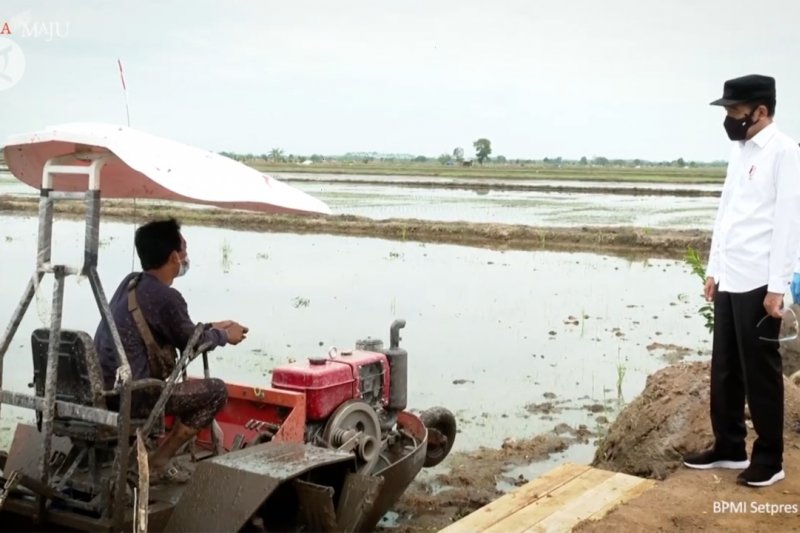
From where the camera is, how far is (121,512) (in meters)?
3.32

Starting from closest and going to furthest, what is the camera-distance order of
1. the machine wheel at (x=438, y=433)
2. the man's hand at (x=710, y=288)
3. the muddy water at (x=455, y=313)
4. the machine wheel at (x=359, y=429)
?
the man's hand at (x=710, y=288) → the machine wheel at (x=359, y=429) → the machine wheel at (x=438, y=433) → the muddy water at (x=455, y=313)

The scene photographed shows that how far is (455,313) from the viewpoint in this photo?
10.8 meters

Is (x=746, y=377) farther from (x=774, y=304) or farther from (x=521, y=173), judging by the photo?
(x=521, y=173)

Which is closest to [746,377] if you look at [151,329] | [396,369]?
[396,369]

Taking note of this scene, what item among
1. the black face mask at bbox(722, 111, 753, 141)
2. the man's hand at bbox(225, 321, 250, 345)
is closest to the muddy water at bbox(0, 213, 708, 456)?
the man's hand at bbox(225, 321, 250, 345)

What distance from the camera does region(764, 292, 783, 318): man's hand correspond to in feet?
12.9

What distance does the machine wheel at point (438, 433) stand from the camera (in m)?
5.76

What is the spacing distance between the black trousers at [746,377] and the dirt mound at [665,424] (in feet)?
1.91

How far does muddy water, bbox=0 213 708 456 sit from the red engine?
1303mm

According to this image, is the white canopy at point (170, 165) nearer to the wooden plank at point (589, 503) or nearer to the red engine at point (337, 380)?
the red engine at point (337, 380)

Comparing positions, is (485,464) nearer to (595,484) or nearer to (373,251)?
(595,484)

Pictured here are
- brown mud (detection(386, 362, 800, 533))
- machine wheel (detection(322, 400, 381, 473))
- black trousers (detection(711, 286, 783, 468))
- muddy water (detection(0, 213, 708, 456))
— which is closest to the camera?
brown mud (detection(386, 362, 800, 533))

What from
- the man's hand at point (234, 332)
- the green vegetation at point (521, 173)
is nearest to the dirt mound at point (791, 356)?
the man's hand at point (234, 332)

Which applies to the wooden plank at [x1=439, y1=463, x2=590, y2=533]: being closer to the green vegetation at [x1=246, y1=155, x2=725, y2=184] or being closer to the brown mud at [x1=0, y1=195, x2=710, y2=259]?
the brown mud at [x1=0, y1=195, x2=710, y2=259]
